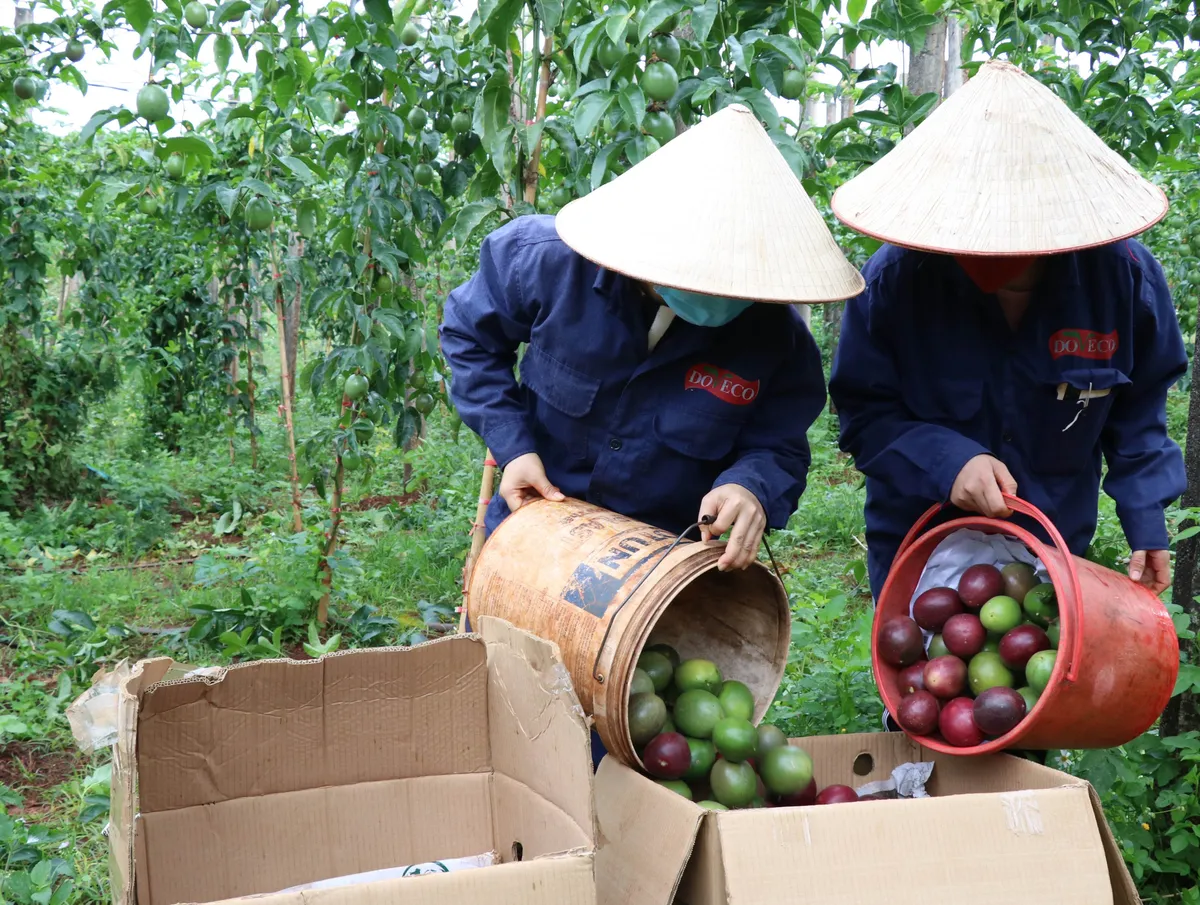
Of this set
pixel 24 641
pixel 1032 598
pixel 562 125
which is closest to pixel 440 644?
pixel 1032 598

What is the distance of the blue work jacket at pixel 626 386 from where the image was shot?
182 centimetres

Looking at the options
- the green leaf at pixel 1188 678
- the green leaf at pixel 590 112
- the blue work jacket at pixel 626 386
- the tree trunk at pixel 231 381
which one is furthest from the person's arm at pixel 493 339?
the tree trunk at pixel 231 381

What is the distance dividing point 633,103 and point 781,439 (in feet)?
2.36

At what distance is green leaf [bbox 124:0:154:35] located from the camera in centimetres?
185

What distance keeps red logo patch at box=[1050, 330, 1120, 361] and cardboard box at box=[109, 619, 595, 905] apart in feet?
3.47

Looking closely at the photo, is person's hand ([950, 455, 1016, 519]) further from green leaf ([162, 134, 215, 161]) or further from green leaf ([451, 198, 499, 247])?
green leaf ([162, 134, 215, 161])

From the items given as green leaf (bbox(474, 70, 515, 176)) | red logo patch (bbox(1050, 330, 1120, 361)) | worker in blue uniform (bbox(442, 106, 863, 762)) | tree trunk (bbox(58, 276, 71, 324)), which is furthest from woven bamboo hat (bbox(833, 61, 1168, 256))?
tree trunk (bbox(58, 276, 71, 324))

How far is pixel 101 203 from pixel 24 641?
1463mm

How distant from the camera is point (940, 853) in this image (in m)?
1.26

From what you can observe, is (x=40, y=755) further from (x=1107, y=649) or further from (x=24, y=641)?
(x=1107, y=649)

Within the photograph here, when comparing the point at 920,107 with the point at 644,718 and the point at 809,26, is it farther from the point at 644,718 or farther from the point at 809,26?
the point at 644,718

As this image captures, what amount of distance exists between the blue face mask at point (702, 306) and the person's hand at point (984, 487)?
1.46ft

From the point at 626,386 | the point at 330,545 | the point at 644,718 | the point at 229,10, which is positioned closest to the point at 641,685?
the point at 644,718

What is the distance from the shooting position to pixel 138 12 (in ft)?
6.09
